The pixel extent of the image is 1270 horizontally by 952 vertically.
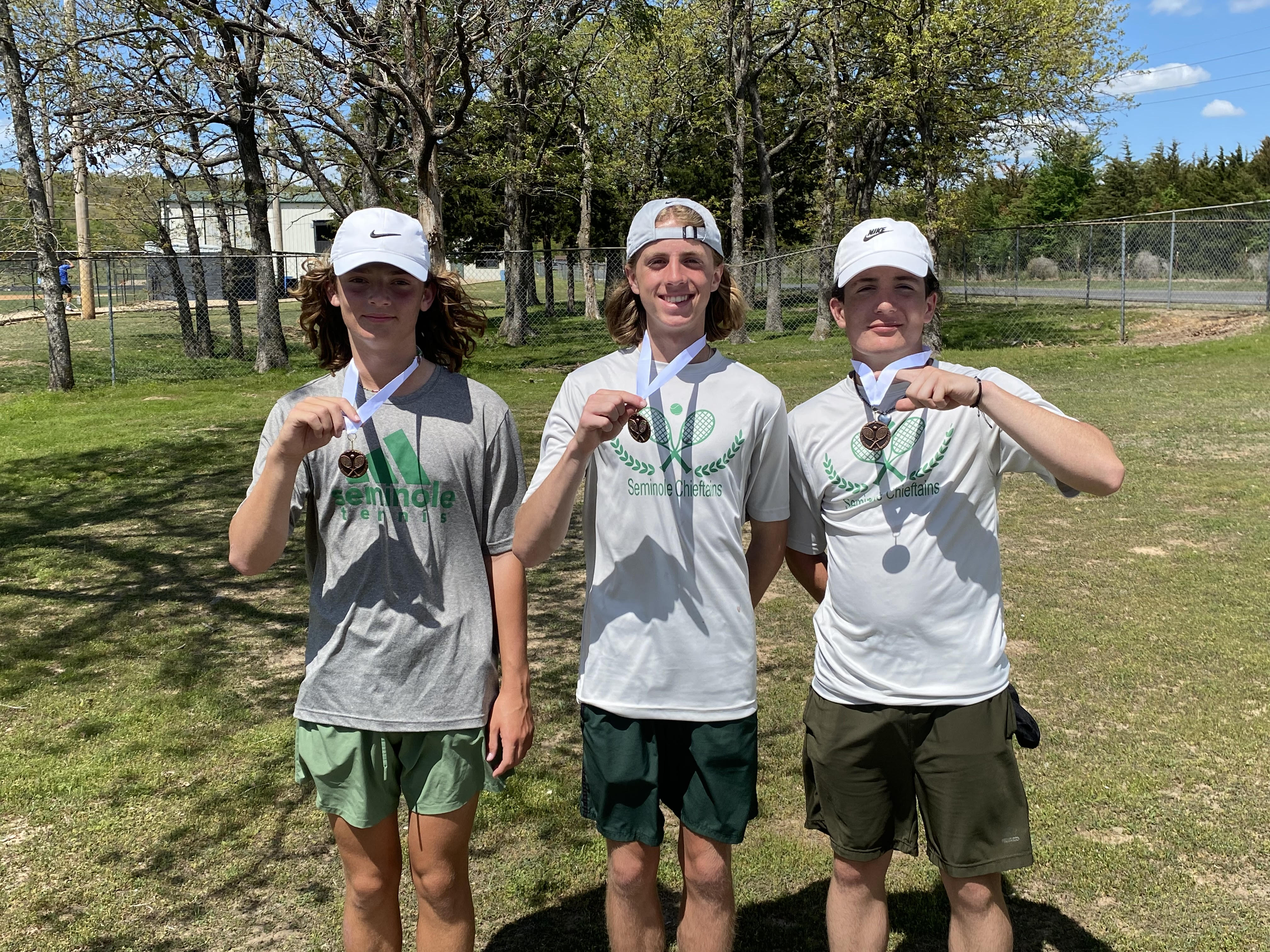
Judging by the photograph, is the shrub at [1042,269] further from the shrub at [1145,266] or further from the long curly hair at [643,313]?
the long curly hair at [643,313]

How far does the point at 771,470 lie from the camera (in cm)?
244

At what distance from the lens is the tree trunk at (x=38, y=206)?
1452cm

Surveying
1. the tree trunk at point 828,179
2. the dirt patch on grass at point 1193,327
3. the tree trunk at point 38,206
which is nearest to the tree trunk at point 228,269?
the tree trunk at point 38,206

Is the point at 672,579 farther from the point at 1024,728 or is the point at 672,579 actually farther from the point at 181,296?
the point at 181,296

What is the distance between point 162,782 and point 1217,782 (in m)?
4.20

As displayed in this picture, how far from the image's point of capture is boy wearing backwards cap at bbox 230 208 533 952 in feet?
7.55

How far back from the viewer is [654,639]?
7.69 feet

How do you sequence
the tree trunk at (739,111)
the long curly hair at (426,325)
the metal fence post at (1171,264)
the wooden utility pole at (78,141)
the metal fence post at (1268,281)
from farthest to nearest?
the tree trunk at (739,111), the metal fence post at (1268,281), the metal fence post at (1171,264), the wooden utility pole at (78,141), the long curly hair at (426,325)

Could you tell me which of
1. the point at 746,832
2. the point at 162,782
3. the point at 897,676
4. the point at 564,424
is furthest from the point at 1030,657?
the point at 162,782

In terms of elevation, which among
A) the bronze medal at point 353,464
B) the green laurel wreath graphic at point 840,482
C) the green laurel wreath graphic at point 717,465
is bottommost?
the green laurel wreath graphic at point 840,482

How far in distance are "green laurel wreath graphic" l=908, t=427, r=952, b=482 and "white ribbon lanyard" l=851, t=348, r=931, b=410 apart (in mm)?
174

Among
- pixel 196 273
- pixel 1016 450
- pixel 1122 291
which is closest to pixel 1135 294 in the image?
pixel 1122 291

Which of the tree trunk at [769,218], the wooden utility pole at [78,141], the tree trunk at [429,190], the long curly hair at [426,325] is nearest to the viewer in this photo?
the long curly hair at [426,325]

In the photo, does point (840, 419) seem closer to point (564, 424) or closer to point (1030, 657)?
point (564, 424)
